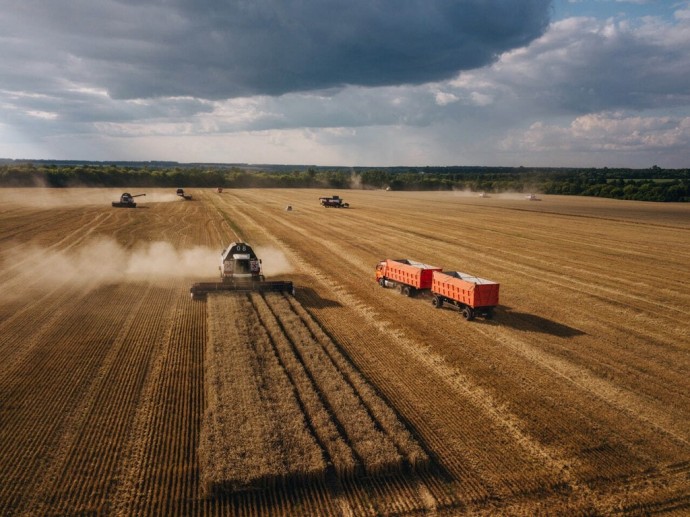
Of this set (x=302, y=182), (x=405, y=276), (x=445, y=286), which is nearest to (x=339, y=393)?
(x=445, y=286)

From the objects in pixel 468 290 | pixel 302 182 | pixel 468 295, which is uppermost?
pixel 302 182

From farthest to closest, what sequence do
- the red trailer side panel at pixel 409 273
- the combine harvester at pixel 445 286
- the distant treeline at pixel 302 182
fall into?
the distant treeline at pixel 302 182 < the red trailer side panel at pixel 409 273 < the combine harvester at pixel 445 286

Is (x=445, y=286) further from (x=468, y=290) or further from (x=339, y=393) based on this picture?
(x=339, y=393)

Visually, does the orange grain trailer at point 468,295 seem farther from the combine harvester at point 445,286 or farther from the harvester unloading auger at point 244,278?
the harvester unloading auger at point 244,278

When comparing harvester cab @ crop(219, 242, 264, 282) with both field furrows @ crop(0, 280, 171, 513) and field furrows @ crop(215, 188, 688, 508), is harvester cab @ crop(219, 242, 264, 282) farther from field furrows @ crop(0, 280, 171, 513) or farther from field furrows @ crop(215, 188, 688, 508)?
field furrows @ crop(215, 188, 688, 508)

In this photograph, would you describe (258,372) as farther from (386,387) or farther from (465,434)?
(465,434)

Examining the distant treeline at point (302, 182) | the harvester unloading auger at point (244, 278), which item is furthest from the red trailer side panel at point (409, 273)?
the distant treeline at point (302, 182)

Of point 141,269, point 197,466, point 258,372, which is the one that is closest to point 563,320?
point 258,372
